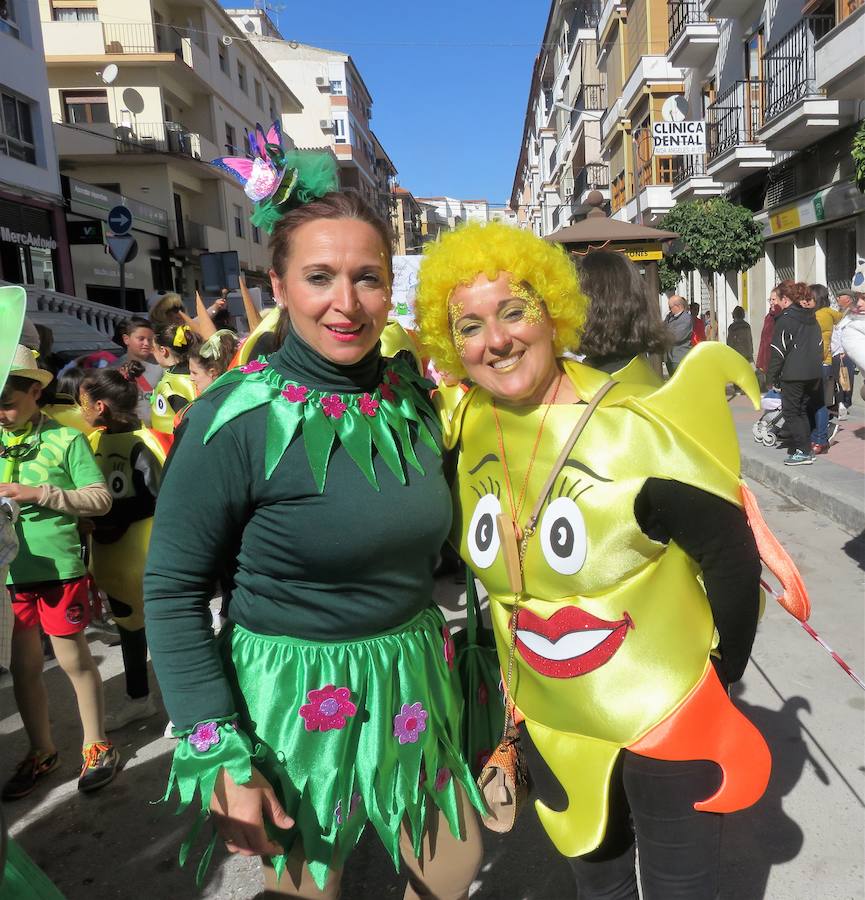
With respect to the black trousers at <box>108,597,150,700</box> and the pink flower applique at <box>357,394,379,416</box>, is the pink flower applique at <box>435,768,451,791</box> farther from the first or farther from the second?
the black trousers at <box>108,597,150,700</box>

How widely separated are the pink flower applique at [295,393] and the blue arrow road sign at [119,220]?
1202 cm

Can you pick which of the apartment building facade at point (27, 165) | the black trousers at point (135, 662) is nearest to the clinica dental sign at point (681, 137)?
the apartment building facade at point (27, 165)

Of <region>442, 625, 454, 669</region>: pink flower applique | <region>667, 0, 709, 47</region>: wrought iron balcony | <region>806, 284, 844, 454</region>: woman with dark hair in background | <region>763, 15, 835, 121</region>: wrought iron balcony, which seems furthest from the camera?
<region>667, 0, 709, 47</region>: wrought iron balcony

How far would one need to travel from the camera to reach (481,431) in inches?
62.6

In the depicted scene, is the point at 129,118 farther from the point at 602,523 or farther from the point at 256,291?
the point at 602,523

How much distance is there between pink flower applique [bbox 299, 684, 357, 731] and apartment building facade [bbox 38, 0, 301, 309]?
20.8 meters

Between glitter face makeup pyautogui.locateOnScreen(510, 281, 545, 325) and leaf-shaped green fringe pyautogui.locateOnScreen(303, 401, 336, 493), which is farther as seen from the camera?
glitter face makeup pyautogui.locateOnScreen(510, 281, 545, 325)

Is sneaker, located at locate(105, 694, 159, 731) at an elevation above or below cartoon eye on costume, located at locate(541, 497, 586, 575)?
below

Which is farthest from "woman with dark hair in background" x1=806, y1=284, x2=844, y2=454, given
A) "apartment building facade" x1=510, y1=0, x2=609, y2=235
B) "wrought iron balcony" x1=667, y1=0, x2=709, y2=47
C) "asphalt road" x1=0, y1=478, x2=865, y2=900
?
"wrought iron balcony" x1=667, y1=0, x2=709, y2=47

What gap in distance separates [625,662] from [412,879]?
0.74 meters

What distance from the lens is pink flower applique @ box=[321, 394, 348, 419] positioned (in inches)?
57.9

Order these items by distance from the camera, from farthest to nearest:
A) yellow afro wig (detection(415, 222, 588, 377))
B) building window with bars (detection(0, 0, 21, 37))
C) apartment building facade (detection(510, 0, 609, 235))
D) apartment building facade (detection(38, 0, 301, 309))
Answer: apartment building facade (detection(510, 0, 609, 235)) → apartment building facade (detection(38, 0, 301, 309)) → building window with bars (detection(0, 0, 21, 37)) → yellow afro wig (detection(415, 222, 588, 377))

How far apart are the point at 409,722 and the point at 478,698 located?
1.00 ft

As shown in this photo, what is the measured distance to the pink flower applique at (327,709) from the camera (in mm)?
1444
